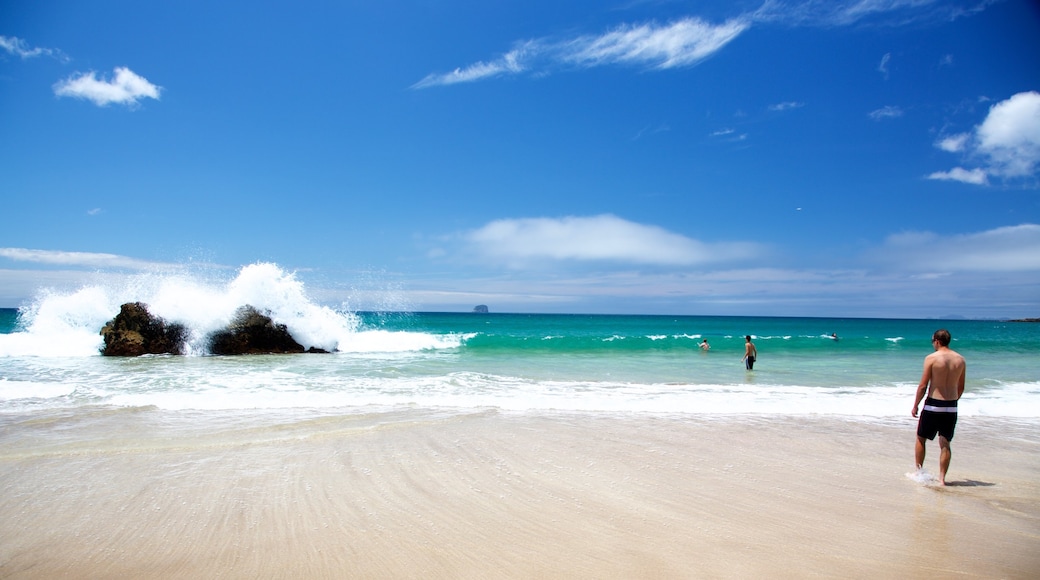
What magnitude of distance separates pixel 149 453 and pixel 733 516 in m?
6.11

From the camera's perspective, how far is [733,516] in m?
4.27

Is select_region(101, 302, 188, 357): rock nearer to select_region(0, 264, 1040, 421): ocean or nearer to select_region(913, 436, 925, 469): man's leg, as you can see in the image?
select_region(0, 264, 1040, 421): ocean

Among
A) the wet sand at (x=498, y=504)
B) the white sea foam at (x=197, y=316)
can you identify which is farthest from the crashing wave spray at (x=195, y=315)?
the wet sand at (x=498, y=504)

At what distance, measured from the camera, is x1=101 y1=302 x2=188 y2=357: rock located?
17734 mm

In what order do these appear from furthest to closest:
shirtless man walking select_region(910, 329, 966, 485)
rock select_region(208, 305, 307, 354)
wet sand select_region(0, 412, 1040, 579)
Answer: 1. rock select_region(208, 305, 307, 354)
2. shirtless man walking select_region(910, 329, 966, 485)
3. wet sand select_region(0, 412, 1040, 579)

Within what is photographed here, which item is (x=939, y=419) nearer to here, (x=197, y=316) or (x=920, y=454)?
(x=920, y=454)

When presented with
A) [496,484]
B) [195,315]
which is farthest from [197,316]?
[496,484]

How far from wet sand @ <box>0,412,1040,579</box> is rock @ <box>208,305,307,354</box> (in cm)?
1233

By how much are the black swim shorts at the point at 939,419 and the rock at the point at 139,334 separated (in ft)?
67.6

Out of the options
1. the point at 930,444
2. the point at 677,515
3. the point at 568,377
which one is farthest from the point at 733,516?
the point at 568,377

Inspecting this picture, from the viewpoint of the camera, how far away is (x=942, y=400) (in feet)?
17.7

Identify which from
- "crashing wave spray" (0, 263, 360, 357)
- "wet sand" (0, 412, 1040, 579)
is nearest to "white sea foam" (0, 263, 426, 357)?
"crashing wave spray" (0, 263, 360, 357)

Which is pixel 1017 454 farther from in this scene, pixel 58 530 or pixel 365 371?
pixel 365 371

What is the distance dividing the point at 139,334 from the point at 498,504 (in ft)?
61.5
